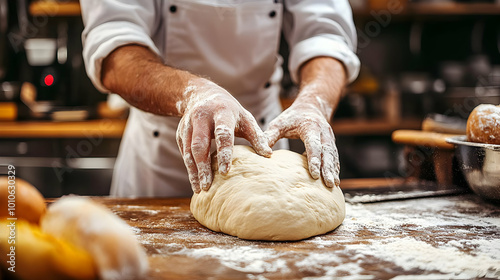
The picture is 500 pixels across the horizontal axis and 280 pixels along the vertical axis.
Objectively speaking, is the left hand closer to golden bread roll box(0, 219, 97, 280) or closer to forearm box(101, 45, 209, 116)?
forearm box(101, 45, 209, 116)

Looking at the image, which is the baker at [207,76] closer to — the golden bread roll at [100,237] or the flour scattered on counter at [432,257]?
the flour scattered on counter at [432,257]

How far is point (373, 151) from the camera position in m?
3.45

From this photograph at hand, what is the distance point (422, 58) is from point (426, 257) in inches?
141

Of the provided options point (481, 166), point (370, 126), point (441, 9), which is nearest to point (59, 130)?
point (370, 126)

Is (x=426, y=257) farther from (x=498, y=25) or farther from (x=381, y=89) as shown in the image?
(x=498, y=25)

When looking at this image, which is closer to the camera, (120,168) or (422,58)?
(120,168)

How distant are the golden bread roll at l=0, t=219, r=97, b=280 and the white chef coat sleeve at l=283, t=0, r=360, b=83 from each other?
132 centimetres

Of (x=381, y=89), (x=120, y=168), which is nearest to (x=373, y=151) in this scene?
(x=381, y=89)

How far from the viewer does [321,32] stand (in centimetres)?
189

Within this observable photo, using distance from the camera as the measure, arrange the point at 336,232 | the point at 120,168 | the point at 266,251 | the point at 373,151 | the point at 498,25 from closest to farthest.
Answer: the point at 266,251
the point at 336,232
the point at 120,168
the point at 373,151
the point at 498,25

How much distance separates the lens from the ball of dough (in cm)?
133

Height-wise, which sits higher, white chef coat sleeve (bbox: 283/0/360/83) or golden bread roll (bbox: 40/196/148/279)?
white chef coat sleeve (bbox: 283/0/360/83)

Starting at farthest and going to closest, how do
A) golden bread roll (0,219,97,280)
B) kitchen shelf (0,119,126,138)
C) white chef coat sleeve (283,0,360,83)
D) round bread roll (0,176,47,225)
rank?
kitchen shelf (0,119,126,138), white chef coat sleeve (283,0,360,83), round bread roll (0,176,47,225), golden bread roll (0,219,97,280)

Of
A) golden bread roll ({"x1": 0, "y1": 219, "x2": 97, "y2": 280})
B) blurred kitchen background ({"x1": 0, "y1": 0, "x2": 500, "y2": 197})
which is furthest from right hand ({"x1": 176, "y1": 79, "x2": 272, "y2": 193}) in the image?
blurred kitchen background ({"x1": 0, "y1": 0, "x2": 500, "y2": 197})
